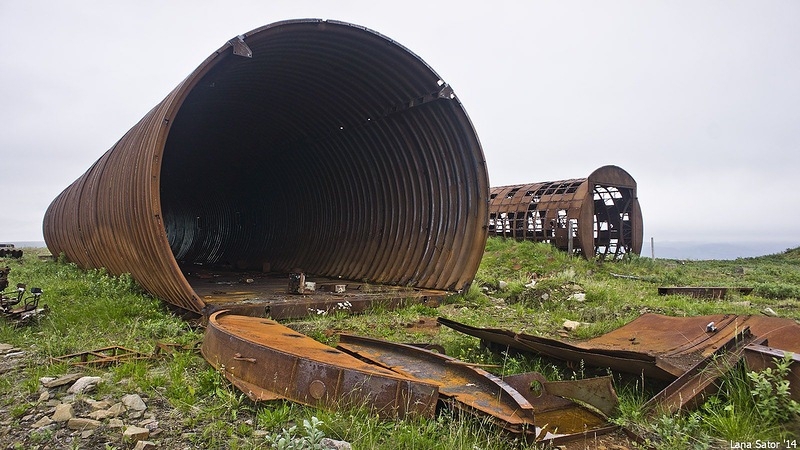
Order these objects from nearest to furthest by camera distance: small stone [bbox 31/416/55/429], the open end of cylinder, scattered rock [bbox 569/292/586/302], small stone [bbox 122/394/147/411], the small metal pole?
small stone [bbox 31/416/55/429]
small stone [bbox 122/394/147/411]
scattered rock [bbox 569/292/586/302]
the open end of cylinder
the small metal pole

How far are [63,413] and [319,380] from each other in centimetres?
138

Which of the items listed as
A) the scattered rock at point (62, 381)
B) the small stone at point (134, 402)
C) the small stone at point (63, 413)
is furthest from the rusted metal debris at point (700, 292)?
the small stone at point (63, 413)

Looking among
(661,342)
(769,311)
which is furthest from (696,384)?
(769,311)

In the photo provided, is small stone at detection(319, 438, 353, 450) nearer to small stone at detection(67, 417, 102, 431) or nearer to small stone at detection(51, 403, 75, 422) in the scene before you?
small stone at detection(67, 417, 102, 431)

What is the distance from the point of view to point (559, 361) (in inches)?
168

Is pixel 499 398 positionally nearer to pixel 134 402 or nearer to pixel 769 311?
pixel 134 402

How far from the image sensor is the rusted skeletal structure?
1648cm

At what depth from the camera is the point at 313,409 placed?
3010 mm

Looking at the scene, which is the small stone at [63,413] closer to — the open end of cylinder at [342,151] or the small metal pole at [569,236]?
the open end of cylinder at [342,151]

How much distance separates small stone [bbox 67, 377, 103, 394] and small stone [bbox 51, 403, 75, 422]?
301 millimetres

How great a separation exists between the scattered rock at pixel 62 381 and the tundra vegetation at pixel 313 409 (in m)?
0.06

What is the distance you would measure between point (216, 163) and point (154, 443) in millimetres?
12780

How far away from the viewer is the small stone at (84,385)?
3.30 meters

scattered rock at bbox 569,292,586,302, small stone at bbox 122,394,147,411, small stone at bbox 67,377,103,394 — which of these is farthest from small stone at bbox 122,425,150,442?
scattered rock at bbox 569,292,586,302
